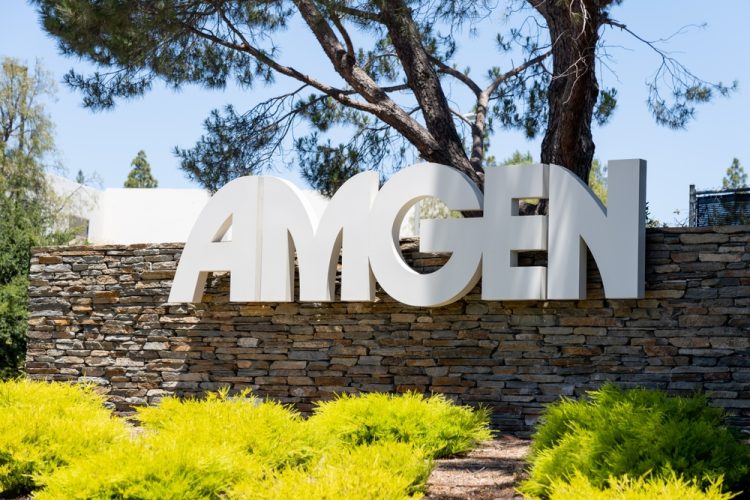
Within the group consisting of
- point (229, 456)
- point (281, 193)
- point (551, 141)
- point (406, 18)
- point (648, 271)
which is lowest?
point (229, 456)

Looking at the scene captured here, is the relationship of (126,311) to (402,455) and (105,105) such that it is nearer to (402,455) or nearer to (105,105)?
(105,105)

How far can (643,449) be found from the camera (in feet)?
16.7

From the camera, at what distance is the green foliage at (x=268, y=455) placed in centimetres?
488

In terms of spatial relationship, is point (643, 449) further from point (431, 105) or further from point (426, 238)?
point (431, 105)

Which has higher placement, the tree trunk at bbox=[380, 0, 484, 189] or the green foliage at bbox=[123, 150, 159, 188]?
the green foliage at bbox=[123, 150, 159, 188]

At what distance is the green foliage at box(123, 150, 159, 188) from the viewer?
4512 centimetres

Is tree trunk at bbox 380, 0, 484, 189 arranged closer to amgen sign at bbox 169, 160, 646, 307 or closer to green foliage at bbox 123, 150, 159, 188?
amgen sign at bbox 169, 160, 646, 307

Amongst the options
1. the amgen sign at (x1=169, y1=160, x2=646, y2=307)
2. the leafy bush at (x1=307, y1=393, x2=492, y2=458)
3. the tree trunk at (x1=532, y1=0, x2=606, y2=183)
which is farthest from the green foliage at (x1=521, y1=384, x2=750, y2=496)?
the tree trunk at (x1=532, y1=0, x2=606, y2=183)

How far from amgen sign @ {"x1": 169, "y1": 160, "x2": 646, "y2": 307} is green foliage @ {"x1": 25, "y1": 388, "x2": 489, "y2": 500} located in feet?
4.44

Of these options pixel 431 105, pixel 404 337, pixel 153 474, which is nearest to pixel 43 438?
pixel 153 474

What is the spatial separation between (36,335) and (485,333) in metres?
5.12

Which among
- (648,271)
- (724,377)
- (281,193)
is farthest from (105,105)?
(724,377)

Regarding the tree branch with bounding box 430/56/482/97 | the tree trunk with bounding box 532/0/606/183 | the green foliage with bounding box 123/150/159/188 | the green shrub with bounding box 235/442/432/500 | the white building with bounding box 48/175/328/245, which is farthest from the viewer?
the green foliage with bounding box 123/150/159/188

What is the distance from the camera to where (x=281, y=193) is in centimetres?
912
